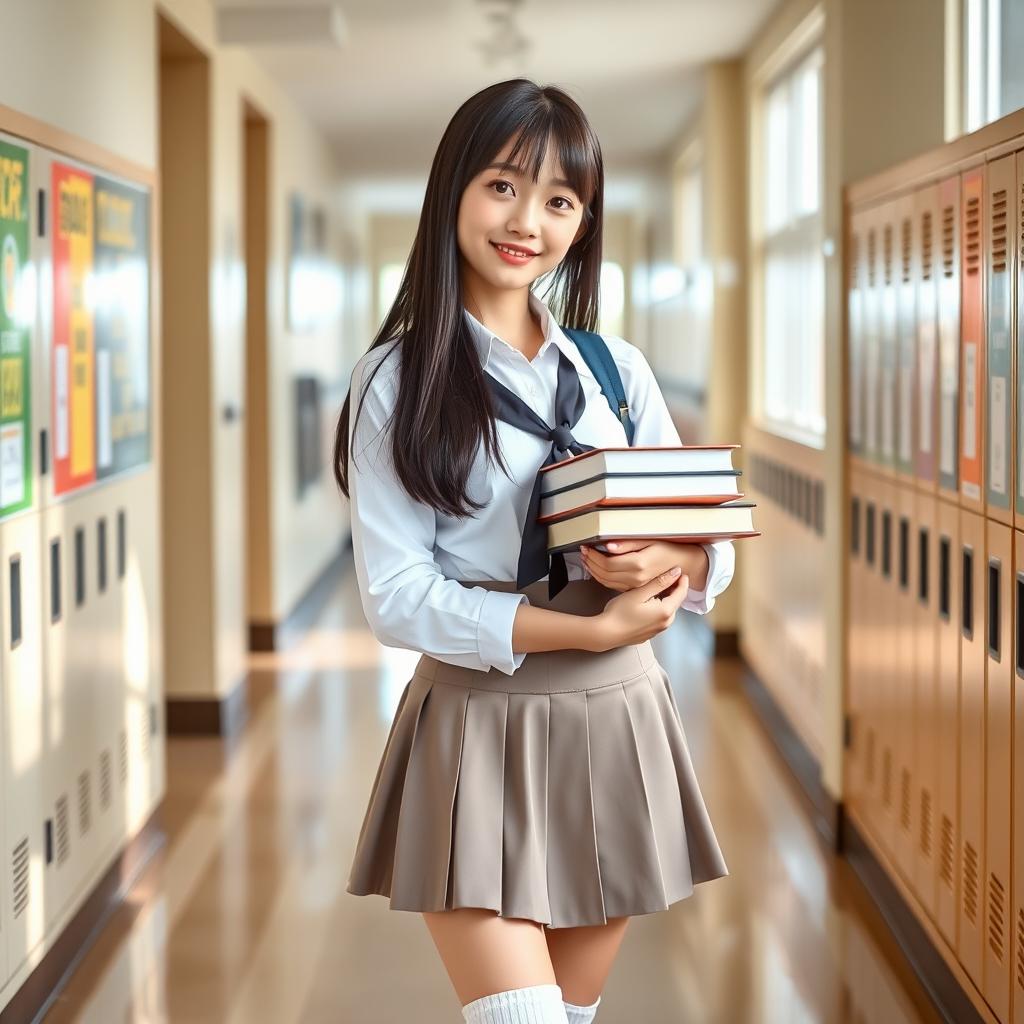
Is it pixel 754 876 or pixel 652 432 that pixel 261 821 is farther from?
pixel 652 432

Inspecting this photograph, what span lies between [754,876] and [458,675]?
2.35m

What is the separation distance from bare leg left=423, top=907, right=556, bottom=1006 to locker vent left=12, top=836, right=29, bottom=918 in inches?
58.1

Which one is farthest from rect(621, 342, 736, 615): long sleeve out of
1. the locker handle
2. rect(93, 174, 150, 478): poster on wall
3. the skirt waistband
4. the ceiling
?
the ceiling

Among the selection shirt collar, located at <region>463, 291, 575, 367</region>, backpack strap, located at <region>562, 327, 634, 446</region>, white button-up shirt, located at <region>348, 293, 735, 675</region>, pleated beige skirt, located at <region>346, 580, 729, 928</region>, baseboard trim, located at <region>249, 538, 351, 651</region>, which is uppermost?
shirt collar, located at <region>463, 291, 575, 367</region>

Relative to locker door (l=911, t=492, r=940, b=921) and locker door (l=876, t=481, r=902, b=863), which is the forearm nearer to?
locker door (l=911, t=492, r=940, b=921)

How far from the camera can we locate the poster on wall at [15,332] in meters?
2.69

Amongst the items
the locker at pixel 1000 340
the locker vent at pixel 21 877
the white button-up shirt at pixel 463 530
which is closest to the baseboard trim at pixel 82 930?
the locker vent at pixel 21 877

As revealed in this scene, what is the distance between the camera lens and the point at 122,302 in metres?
3.68

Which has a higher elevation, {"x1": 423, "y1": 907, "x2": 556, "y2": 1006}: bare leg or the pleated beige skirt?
the pleated beige skirt

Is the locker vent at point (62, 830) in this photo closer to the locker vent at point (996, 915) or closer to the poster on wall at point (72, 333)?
the poster on wall at point (72, 333)

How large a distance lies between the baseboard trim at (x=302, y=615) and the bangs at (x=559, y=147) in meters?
5.44

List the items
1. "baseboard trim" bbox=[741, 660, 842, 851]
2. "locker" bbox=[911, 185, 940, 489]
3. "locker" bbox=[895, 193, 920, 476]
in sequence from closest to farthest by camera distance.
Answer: "locker" bbox=[911, 185, 940, 489], "locker" bbox=[895, 193, 920, 476], "baseboard trim" bbox=[741, 660, 842, 851]

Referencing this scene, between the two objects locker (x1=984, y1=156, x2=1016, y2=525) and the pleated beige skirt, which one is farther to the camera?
locker (x1=984, y1=156, x2=1016, y2=525)

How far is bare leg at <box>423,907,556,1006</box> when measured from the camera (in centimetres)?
162
